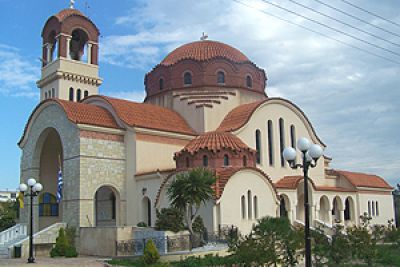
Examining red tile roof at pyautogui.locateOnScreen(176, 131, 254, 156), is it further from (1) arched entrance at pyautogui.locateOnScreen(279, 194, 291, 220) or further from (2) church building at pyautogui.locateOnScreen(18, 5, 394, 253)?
(1) arched entrance at pyautogui.locateOnScreen(279, 194, 291, 220)

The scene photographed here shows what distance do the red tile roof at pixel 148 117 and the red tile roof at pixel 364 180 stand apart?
1358 cm

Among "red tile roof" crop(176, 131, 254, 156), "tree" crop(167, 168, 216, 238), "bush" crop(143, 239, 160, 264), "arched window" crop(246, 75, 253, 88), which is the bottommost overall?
"bush" crop(143, 239, 160, 264)

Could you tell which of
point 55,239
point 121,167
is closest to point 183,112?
point 121,167

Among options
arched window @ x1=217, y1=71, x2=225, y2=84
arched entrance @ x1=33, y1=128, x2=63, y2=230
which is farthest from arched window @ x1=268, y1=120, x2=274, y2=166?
arched entrance @ x1=33, y1=128, x2=63, y2=230

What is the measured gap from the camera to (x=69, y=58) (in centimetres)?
4253

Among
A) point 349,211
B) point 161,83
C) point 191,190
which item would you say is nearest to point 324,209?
point 349,211

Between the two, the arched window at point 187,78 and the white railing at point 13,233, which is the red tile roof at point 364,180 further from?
the white railing at point 13,233

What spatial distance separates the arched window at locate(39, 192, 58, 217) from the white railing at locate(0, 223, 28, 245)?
2387 mm

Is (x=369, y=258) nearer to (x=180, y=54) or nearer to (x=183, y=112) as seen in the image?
(x=183, y=112)

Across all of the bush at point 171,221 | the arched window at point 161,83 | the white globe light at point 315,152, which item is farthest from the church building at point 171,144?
the white globe light at point 315,152

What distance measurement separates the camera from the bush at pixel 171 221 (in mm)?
24844

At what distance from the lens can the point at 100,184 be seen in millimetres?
31109

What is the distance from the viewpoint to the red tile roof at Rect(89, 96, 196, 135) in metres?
33.2

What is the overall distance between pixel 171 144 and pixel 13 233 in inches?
480
